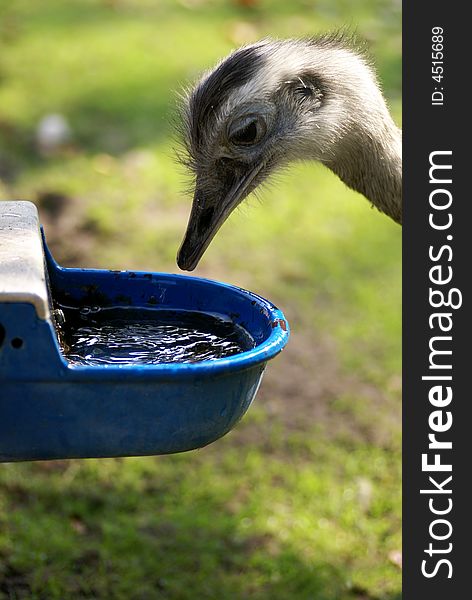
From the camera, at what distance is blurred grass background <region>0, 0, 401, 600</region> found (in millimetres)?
3312

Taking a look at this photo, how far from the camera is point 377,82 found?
2.97 meters

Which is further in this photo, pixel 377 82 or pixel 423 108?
pixel 423 108

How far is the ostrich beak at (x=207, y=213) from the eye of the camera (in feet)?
8.73

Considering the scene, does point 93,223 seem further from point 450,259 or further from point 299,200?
point 450,259

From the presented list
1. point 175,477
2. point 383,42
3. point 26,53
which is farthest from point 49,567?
point 383,42

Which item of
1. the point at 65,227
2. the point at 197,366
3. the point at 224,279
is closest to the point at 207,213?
the point at 197,366

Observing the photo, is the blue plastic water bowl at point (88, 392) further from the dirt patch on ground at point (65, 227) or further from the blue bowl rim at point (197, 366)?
the dirt patch on ground at point (65, 227)

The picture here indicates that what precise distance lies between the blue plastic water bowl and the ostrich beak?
1.67 ft

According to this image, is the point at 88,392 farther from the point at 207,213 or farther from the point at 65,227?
the point at 65,227

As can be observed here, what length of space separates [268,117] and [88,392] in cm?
106

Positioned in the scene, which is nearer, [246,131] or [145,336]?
[145,336]

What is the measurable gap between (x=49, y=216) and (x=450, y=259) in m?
2.01

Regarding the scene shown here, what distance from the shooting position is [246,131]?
2.73 meters

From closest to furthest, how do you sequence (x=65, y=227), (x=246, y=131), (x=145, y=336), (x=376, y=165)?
(x=145, y=336) < (x=246, y=131) < (x=376, y=165) < (x=65, y=227)
